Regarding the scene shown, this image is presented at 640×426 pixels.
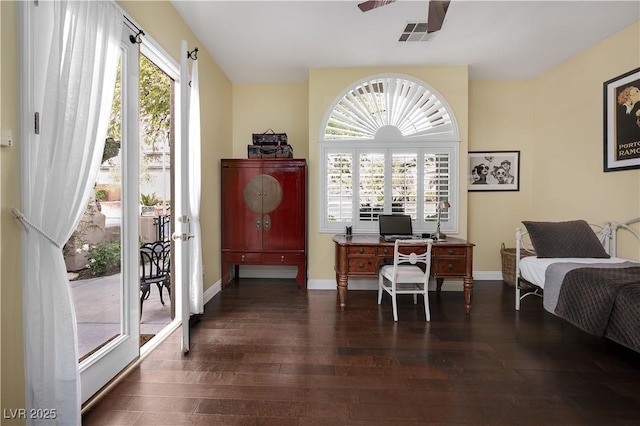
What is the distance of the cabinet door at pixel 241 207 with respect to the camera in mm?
3938

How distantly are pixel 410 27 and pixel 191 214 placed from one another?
305 cm

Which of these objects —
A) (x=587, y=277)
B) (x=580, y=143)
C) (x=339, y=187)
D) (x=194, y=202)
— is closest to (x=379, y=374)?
(x=587, y=277)

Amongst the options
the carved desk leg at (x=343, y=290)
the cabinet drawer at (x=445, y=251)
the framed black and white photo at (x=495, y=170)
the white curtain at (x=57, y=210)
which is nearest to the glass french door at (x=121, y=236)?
the white curtain at (x=57, y=210)

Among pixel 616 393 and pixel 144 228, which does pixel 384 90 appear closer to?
pixel 616 393

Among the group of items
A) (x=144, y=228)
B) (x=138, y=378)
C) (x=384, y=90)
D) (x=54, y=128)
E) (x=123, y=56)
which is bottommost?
(x=138, y=378)

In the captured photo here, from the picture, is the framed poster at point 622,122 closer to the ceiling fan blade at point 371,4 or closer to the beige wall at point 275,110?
the ceiling fan blade at point 371,4

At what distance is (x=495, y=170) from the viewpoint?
14.4ft

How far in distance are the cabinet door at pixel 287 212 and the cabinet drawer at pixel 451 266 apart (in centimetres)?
174

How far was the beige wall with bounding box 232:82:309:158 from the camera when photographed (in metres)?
4.55

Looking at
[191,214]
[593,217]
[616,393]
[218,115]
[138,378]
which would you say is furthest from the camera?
[218,115]

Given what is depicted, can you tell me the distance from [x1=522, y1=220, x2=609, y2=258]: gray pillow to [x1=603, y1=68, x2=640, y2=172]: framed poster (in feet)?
2.52

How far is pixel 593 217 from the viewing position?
11.5 ft

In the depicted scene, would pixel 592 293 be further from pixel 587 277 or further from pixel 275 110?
pixel 275 110

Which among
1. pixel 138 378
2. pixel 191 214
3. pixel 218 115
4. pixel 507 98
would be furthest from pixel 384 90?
pixel 138 378
